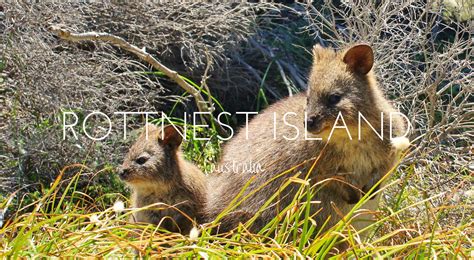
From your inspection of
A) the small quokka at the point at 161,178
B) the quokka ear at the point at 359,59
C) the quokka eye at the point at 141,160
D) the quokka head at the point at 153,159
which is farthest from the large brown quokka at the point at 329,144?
the quokka eye at the point at 141,160

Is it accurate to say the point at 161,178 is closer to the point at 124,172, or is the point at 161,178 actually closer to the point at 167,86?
the point at 124,172

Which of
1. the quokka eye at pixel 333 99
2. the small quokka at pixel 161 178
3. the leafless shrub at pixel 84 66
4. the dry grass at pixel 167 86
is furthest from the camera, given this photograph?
the leafless shrub at pixel 84 66

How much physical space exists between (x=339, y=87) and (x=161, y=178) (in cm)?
139

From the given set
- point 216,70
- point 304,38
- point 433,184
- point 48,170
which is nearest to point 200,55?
point 216,70

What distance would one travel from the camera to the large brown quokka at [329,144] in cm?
520

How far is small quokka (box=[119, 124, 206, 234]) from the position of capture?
588 cm

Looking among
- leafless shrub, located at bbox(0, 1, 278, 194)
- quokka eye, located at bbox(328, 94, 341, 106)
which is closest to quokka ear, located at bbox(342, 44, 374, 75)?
quokka eye, located at bbox(328, 94, 341, 106)

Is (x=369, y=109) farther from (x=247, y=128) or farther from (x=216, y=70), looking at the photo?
(x=216, y=70)

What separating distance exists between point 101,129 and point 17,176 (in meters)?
0.75

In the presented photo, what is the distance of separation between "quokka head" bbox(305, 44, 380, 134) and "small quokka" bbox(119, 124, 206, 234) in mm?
1140

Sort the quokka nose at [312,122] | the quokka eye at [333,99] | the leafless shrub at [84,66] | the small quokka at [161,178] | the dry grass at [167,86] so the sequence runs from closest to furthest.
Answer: the quokka nose at [312,122], the quokka eye at [333,99], the small quokka at [161,178], the dry grass at [167,86], the leafless shrub at [84,66]

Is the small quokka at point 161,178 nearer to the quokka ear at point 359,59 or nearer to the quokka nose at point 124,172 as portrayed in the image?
the quokka nose at point 124,172

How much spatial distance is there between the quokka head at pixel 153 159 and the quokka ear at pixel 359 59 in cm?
130

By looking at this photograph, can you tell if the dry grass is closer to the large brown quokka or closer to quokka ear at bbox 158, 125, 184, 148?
the large brown quokka
